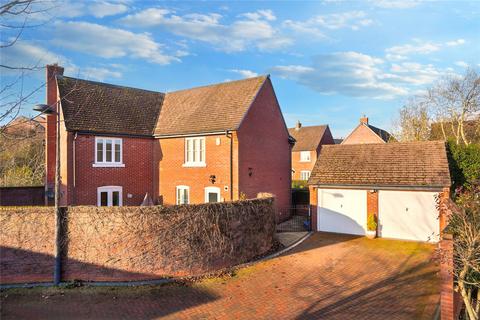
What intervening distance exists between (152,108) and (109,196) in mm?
7625

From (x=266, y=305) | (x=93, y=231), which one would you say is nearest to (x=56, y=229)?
(x=93, y=231)

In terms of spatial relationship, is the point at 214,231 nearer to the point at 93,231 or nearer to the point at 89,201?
the point at 93,231

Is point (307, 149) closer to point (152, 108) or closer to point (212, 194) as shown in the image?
point (152, 108)

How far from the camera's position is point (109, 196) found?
20422mm

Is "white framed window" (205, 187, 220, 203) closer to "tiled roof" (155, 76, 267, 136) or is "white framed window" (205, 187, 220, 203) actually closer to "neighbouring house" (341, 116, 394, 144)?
"tiled roof" (155, 76, 267, 136)

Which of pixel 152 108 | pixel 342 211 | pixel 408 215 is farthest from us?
pixel 152 108

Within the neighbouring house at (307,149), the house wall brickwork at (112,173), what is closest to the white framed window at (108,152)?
the house wall brickwork at (112,173)

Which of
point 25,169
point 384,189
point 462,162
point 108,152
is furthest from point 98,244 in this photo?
point 25,169

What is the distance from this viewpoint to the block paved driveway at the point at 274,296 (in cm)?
899

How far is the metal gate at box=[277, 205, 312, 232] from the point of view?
1942cm

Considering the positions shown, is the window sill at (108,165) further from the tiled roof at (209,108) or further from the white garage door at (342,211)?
the white garage door at (342,211)

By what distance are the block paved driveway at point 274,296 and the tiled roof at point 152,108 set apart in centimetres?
967

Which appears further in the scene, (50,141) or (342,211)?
(50,141)

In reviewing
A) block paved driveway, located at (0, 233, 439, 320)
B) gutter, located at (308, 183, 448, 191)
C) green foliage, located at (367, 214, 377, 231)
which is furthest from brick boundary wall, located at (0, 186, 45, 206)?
green foliage, located at (367, 214, 377, 231)
